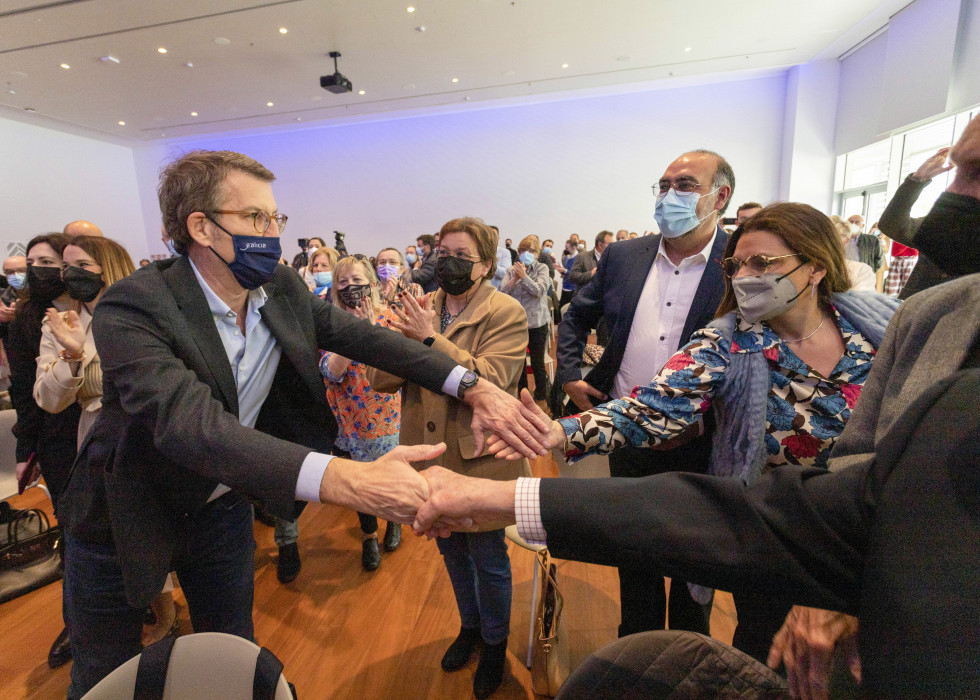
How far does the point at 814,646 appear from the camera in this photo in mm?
777

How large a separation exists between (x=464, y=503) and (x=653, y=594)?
1.09 m

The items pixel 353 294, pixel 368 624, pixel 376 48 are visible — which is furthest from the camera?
pixel 376 48

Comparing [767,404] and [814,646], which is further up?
[767,404]

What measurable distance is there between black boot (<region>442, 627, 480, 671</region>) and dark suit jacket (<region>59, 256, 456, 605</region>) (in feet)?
4.04

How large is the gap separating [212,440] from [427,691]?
156 centimetres

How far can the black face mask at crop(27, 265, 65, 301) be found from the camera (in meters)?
2.16

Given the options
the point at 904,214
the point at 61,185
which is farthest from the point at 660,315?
the point at 61,185

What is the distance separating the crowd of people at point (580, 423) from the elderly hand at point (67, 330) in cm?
1

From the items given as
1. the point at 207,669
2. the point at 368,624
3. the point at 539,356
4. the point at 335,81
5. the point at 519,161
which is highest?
the point at 335,81

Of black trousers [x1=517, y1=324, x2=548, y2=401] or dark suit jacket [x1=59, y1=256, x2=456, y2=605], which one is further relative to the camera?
black trousers [x1=517, y1=324, x2=548, y2=401]

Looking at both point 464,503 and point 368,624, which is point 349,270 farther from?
point 464,503

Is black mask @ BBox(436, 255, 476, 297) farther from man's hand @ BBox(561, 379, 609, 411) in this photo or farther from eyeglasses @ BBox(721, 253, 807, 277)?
eyeglasses @ BBox(721, 253, 807, 277)

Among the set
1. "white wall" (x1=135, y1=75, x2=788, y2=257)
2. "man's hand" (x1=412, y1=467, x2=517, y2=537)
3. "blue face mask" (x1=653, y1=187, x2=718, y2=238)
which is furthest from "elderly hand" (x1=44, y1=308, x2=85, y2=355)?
"white wall" (x1=135, y1=75, x2=788, y2=257)

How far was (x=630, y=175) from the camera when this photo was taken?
1116cm
